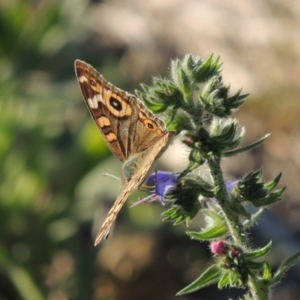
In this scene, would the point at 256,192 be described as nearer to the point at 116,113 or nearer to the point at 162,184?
the point at 162,184

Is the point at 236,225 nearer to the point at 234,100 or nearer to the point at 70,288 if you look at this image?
the point at 234,100

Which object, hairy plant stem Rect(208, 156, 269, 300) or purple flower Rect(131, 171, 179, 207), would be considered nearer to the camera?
hairy plant stem Rect(208, 156, 269, 300)

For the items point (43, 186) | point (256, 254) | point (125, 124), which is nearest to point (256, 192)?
point (256, 254)

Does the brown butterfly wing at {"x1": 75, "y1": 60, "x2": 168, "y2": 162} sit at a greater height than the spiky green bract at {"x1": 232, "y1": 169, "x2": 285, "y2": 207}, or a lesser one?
greater

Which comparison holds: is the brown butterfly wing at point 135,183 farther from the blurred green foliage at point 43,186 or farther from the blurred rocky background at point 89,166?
the blurred green foliage at point 43,186

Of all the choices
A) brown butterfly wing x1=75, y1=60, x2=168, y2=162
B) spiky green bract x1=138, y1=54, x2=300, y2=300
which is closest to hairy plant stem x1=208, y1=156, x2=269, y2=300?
spiky green bract x1=138, y1=54, x2=300, y2=300

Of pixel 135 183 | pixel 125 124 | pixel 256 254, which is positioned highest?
pixel 125 124

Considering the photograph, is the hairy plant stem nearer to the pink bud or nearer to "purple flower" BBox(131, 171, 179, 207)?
the pink bud

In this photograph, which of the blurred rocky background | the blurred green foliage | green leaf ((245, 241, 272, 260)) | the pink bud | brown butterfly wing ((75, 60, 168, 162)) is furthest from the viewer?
the blurred rocky background
